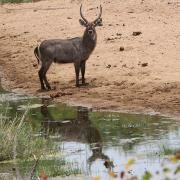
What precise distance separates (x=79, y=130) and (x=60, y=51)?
372cm

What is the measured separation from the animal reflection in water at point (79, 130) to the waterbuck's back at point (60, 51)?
1817 millimetres

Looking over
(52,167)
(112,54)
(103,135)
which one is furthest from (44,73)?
(52,167)

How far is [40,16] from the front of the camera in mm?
24000

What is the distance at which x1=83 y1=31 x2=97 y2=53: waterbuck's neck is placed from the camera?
51.0 ft

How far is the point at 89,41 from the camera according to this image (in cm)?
1562

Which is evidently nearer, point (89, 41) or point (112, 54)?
Answer: point (89, 41)

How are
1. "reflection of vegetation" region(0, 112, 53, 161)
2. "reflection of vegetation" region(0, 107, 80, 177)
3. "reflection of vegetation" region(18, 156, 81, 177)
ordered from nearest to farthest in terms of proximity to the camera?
"reflection of vegetation" region(18, 156, 81, 177) < "reflection of vegetation" region(0, 107, 80, 177) < "reflection of vegetation" region(0, 112, 53, 161)

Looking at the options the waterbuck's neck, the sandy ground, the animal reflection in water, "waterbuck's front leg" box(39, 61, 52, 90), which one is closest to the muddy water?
the animal reflection in water

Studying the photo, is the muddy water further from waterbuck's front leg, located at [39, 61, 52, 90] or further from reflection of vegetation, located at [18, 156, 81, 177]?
waterbuck's front leg, located at [39, 61, 52, 90]

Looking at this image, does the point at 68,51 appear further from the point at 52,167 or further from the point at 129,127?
the point at 52,167

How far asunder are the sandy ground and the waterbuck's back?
642 millimetres

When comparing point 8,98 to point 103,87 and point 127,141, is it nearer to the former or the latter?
point 103,87

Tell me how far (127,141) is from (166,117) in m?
1.93

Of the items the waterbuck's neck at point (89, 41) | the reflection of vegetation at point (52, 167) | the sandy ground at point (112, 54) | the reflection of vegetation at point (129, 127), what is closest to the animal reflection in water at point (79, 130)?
the reflection of vegetation at point (129, 127)
